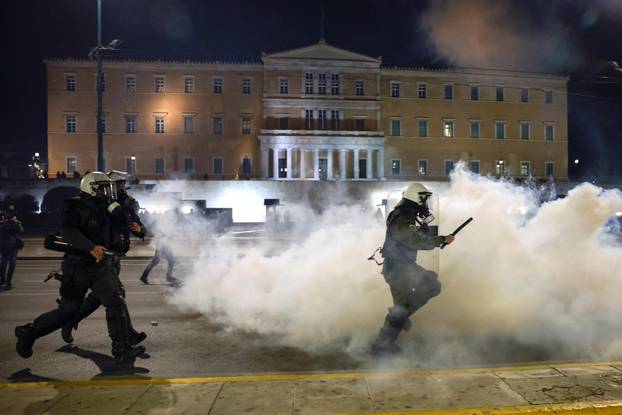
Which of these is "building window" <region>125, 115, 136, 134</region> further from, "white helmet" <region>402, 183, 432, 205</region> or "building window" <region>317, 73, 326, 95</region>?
"white helmet" <region>402, 183, 432, 205</region>

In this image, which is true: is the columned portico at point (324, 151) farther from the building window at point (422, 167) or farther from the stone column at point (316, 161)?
the building window at point (422, 167)

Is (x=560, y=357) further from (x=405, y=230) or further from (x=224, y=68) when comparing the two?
(x=224, y=68)

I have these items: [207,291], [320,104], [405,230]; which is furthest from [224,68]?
[405,230]

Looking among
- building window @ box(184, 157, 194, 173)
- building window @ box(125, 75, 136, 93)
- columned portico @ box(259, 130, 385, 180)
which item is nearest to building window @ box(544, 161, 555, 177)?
columned portico @ box(259, 130, 385, 180)

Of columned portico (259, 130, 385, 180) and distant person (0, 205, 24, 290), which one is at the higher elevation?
columned portico (259, 130, 385, 180)

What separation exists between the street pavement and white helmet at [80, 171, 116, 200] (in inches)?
79.9

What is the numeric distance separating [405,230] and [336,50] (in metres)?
49.7

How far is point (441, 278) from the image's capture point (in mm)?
7020

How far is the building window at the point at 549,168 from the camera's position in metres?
57.3

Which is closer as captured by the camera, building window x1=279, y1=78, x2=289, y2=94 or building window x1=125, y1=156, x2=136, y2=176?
building window x1=125, y1=156, x2=136, y2=176

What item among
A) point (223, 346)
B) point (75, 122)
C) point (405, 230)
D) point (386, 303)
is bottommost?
point (223, 346)

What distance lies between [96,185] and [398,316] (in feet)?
12.7

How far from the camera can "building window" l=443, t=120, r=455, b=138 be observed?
182 feet

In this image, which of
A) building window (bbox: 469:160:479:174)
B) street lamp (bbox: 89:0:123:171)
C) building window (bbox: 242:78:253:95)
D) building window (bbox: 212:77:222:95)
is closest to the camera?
street lamp (bbox: 89:0:123:171)
